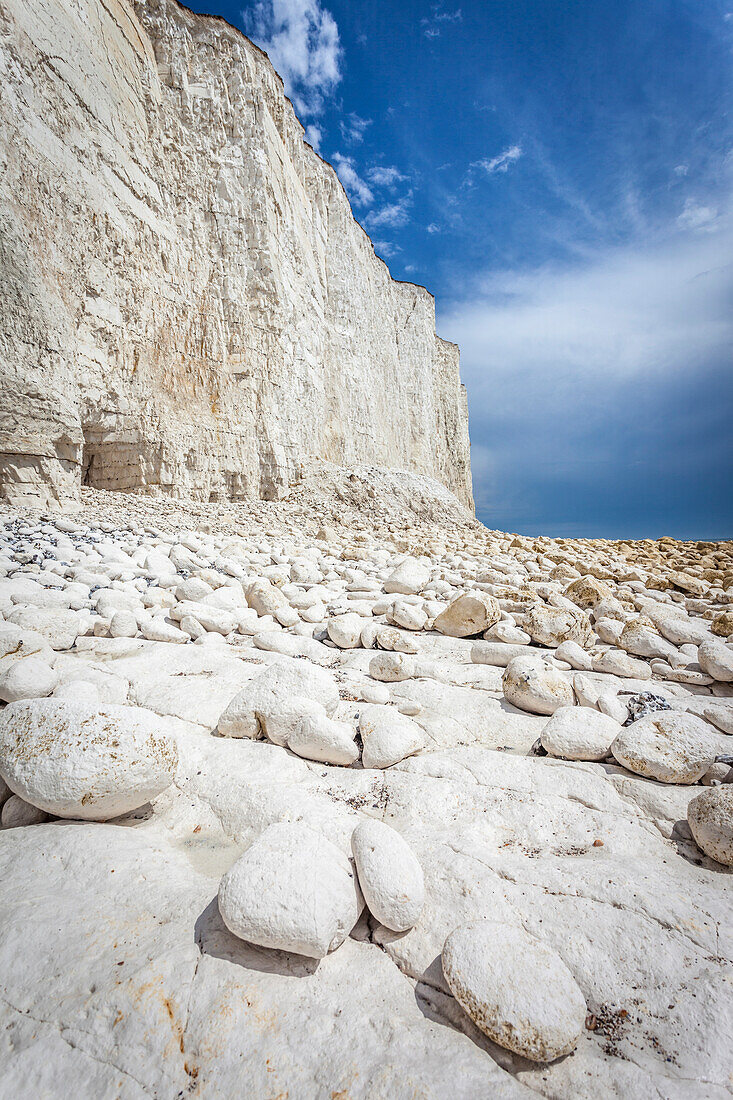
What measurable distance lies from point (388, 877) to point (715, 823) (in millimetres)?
866

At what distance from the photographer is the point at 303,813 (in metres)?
1.30

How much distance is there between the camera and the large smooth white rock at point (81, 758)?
3.98 ft

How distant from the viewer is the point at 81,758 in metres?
1.22

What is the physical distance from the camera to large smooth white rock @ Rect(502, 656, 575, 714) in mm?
2039

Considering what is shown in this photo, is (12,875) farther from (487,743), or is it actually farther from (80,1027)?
(487,743)

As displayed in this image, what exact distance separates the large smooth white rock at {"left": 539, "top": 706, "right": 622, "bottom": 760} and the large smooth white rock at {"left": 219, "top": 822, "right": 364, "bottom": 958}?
0.96 m

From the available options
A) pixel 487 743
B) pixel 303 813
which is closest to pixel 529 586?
pixel 487 743

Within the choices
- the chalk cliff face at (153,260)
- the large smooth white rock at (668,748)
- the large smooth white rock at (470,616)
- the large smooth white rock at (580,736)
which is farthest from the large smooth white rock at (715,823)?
the chalk cliff face at (153,260)

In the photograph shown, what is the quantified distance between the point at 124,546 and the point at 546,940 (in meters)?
4.91

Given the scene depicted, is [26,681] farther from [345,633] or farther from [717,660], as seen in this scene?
[717,660]

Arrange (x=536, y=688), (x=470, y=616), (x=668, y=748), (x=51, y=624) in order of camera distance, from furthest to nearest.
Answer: (x=470, y=616), (x=51, y=624), (x=536, y=688), (x=668, y=748)

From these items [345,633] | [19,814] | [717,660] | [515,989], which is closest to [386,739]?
[515,989]

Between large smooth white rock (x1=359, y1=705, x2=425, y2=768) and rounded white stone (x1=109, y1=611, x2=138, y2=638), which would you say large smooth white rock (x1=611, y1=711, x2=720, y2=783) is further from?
rounded white stone (x1=109, y1=611, x2=138, y2=638)

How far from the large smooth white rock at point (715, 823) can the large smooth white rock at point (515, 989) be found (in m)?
0.59
